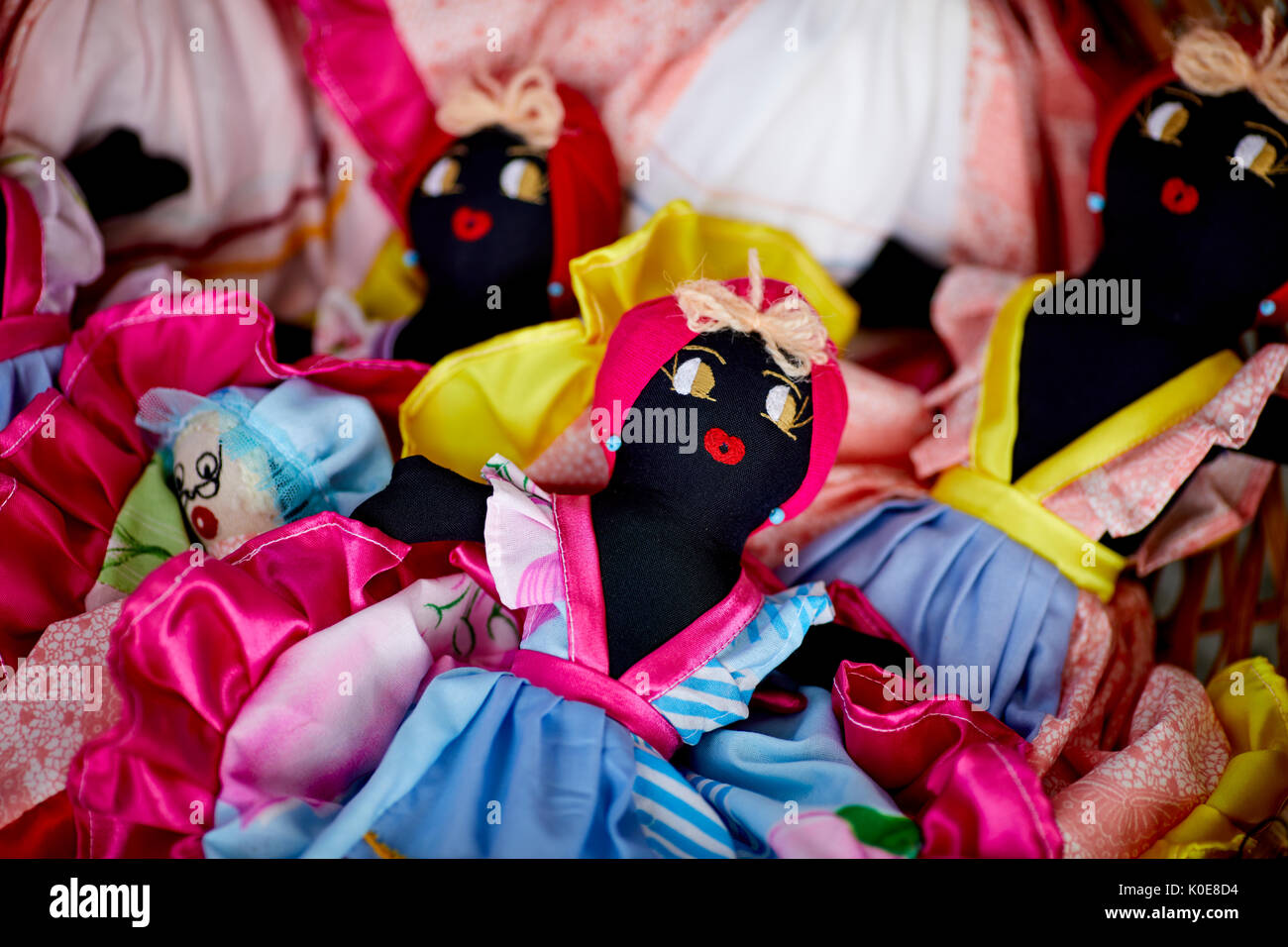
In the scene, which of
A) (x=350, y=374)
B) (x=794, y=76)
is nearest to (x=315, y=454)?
(x=350, y=374)

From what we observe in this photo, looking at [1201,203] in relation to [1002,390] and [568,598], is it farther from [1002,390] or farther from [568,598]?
[568,598]

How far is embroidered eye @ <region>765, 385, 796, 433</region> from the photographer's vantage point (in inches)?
34.1

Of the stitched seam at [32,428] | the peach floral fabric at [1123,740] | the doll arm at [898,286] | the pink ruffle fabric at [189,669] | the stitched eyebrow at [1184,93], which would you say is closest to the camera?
the pink ruffle fabric at [189,669]

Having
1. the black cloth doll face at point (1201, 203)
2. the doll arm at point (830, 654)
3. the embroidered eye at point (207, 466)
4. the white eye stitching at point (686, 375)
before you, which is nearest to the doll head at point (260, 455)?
the embroidered eye at point (207, 466)

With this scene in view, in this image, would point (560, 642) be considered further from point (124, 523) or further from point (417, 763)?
point (124, 523)

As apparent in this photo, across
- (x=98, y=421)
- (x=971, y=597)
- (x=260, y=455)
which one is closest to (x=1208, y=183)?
(x=971, y=597)

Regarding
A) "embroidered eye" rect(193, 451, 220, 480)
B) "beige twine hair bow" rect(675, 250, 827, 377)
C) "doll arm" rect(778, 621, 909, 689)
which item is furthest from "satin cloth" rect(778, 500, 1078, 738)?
"embroidered eye" rect(193, 451, 220, 480)

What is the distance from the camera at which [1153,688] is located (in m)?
1.00

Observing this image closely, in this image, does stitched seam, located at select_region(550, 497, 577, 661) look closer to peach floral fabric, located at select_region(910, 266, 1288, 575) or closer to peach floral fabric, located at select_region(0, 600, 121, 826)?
peach floral fabric, located at select_region(0, 600, 121, 826)

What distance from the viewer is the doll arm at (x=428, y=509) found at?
869 mm

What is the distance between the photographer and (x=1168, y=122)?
106cm

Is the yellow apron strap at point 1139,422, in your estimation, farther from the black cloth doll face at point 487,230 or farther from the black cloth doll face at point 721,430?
the black cloth doll face at point 487,230

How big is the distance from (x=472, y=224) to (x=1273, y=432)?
90cm
